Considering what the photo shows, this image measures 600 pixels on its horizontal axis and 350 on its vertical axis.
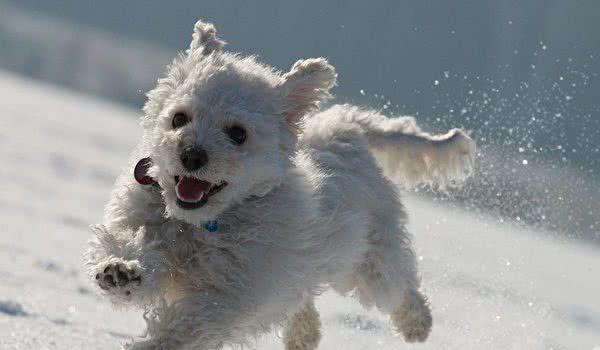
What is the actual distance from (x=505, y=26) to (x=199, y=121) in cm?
Answer: 5638

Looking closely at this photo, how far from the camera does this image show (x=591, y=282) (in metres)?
21.6

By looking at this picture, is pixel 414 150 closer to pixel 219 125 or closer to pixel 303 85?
pixel 303 85

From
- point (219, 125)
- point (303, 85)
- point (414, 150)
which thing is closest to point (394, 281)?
point (414, 150)

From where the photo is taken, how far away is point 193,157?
5.16 meters

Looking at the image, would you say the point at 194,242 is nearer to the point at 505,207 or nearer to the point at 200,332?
the point at 200,332

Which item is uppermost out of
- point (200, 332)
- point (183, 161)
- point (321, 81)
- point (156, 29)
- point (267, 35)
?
point (321, 81)

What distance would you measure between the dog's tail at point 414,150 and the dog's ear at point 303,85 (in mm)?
1766

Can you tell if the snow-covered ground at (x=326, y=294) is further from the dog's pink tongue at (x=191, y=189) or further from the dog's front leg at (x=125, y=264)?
the dog's pink tongue at (x=191, y=189)

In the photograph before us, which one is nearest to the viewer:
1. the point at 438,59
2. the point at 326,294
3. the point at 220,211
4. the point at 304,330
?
the point at 220,211

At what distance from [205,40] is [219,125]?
2.77 feet

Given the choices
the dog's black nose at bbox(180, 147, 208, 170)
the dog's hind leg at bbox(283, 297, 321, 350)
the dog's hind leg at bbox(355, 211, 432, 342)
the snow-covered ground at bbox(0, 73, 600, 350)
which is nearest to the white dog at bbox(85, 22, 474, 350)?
the dog's black nose at bbox(180, 147, 208, 170)

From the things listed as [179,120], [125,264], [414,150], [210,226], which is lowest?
[125,264]

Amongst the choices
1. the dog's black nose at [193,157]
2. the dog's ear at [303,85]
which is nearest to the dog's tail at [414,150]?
the dog's ear at [303,85]

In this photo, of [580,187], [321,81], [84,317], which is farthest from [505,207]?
[321,81]
